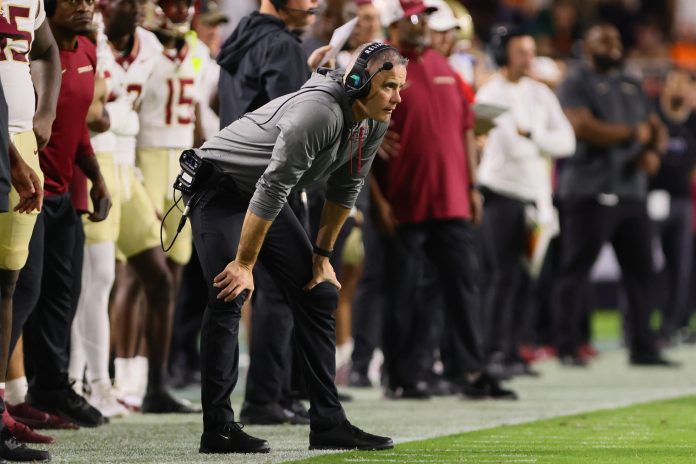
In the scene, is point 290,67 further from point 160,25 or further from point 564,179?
point 564,179

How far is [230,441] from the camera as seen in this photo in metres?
6.04

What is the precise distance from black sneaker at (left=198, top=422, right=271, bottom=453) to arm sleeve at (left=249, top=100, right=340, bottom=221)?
85cm

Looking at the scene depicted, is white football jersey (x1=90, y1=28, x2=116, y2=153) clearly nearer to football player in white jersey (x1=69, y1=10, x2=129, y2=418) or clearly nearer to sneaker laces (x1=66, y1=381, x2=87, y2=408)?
football player in white jersey (x1=69, y1=10, x2=129, y2=418)

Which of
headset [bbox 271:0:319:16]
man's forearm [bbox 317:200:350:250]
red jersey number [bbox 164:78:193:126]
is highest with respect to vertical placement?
headset [bbox 271:0:319:16]

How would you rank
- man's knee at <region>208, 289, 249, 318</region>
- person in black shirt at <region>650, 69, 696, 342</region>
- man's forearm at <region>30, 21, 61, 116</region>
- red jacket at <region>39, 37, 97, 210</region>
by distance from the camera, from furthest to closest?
person in black shirt at <region>650, 69, 696, 342</region>
red jacket at <region>39, 37, 97, 210</region>
man's forearm at <region>30, 21, 61, 116</region>
man's knee at <region>208, 289, 249, 318</region>

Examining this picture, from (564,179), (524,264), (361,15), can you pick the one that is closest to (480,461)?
(361,15)

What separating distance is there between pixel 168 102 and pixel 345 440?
2990 mm

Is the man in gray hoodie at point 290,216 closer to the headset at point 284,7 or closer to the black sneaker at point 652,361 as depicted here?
the headset at point 284,7

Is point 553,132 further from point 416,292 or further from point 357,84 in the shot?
point 357,84

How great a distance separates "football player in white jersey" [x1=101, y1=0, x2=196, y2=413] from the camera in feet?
26.6

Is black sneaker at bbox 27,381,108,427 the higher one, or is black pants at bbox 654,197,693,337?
black sneaker at bbox 27,381,108,427

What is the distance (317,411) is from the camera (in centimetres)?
623

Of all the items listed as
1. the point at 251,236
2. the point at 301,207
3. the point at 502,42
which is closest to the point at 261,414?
the point at 301,207

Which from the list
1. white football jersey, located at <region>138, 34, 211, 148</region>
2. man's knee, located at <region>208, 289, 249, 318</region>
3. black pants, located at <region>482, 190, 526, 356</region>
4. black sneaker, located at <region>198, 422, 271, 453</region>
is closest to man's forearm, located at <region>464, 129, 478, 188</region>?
black pants, located at <region>482, 190, 526, 356</region>
